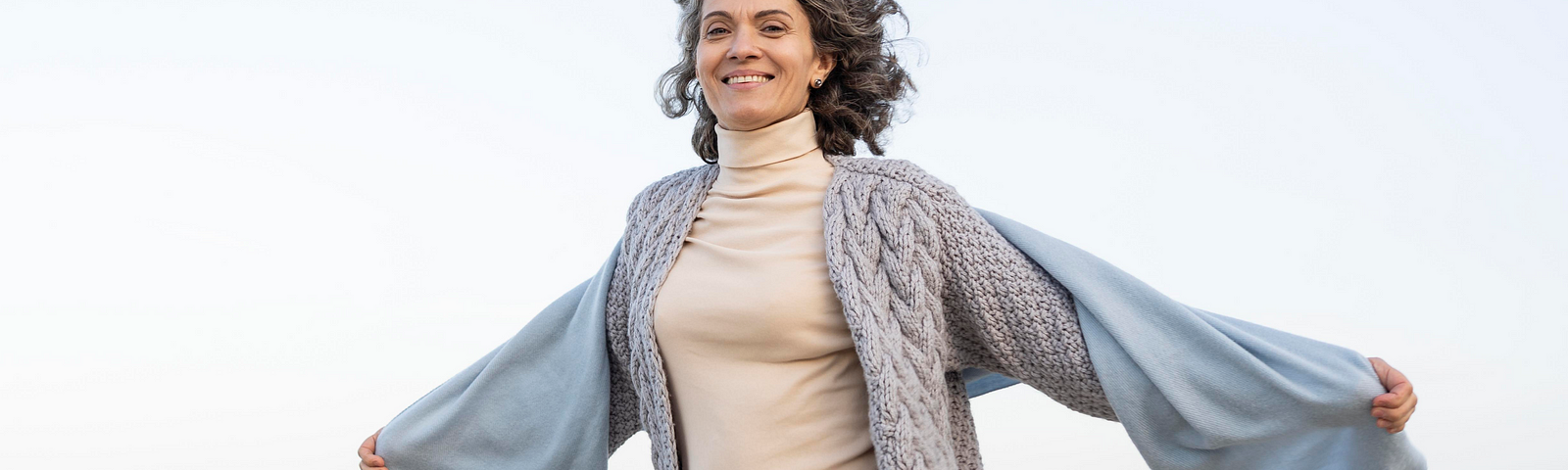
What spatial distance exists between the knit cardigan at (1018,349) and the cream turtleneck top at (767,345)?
0.13 feet

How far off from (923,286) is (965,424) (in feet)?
0.93

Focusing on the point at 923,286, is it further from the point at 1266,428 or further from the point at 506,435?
the point at 506,435

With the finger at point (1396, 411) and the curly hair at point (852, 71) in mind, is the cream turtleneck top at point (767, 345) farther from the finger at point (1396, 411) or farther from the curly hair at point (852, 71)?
the finger at point (1396, 411)

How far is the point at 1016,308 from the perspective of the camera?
1912 mm

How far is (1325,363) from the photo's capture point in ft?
5.86

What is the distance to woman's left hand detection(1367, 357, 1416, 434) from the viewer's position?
172 cm

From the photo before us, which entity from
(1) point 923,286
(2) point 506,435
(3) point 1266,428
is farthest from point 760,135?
(3) point 1266,428

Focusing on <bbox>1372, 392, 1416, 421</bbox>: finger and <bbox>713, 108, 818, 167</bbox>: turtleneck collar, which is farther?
<bbox>713, 108, 818, 167</bbox>: turtleneck collar

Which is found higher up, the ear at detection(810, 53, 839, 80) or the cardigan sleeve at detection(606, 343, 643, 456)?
the ear at detection(810, 53, 839, 80)

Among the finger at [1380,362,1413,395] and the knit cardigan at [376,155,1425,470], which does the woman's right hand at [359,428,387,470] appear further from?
the finger at [1380,362,1413,395]

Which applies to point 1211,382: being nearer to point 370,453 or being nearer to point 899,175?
point 899,175

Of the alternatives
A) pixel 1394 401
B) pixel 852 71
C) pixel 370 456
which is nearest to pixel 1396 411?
pixel 1394 401

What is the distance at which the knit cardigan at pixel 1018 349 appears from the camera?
1.81 m

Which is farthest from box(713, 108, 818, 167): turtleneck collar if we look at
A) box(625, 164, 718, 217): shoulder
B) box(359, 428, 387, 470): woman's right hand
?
box(359, 428, 387, 470): woman's right hand
